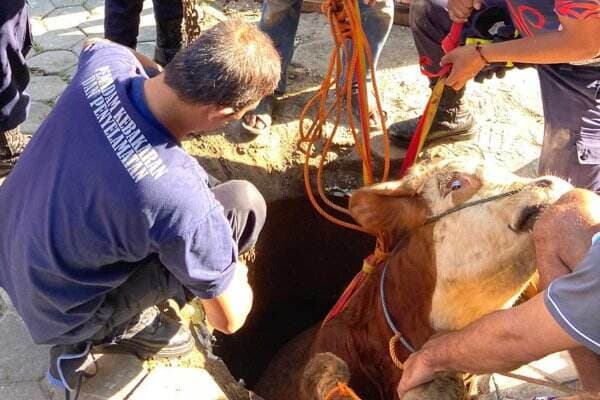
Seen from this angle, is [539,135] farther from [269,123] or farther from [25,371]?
[25,371]

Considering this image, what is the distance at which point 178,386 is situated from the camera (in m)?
3.17

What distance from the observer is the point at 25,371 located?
318 cm

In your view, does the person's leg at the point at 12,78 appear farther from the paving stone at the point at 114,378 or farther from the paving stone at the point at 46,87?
the paving stone at the point at 114,378

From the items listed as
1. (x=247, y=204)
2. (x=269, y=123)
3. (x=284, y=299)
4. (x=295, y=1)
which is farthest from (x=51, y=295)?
(x=284, y=299)

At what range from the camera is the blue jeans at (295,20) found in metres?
4.12

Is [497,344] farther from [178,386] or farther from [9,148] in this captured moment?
[9,148]

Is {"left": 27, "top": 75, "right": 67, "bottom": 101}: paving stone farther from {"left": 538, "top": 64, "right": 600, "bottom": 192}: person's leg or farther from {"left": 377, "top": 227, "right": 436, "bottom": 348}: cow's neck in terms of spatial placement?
{"left": 538, "top": 64, "right": 600, "bottom": 192}: person's leg

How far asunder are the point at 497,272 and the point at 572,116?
1.06 m

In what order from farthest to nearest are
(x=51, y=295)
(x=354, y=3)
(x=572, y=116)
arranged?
(x=572, y=116) < (x=354, y=3) < (x=51, y=295)

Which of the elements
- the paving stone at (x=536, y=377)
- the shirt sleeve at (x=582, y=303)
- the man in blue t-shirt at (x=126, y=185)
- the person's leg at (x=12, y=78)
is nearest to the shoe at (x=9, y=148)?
the person's leg at (x=12, y=78)

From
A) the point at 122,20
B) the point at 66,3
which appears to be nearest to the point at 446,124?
the point at 122,20

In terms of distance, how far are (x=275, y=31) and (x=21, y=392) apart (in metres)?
2.45

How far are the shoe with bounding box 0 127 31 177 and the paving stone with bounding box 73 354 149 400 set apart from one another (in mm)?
1384

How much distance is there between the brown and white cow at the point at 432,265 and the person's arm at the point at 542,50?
1.75ft
